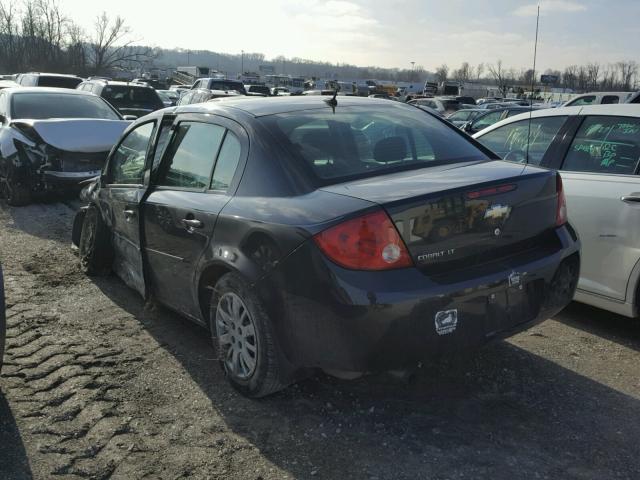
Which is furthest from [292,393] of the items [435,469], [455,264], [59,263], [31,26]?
[31,26]

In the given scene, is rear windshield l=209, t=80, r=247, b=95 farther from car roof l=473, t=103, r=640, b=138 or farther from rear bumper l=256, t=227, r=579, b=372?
rear bumper l=256, t=227, r=579, b=372

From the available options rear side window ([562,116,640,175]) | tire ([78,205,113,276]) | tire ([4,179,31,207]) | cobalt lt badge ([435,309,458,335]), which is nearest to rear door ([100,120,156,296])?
tire ([78,205,113,276])

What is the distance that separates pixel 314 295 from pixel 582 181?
8.28 feet

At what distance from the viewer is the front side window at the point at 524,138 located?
4739 mm

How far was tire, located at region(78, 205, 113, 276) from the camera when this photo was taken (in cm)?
505

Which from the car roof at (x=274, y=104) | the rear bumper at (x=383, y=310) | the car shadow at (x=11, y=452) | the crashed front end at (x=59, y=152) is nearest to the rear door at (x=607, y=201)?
the rear bumper at (x=383, y=310)

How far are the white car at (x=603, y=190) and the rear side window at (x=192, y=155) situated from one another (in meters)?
2.51

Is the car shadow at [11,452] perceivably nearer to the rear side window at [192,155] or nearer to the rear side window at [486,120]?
the rear side window at [192,155]

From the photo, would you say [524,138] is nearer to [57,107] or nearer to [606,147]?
[606,147]

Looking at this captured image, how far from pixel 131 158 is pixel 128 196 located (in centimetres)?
49

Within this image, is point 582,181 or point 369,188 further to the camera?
point 582,181

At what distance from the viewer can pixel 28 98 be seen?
9.84m

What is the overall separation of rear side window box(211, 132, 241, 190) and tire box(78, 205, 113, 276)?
1.85 meters

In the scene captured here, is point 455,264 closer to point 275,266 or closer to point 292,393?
point 275,266
